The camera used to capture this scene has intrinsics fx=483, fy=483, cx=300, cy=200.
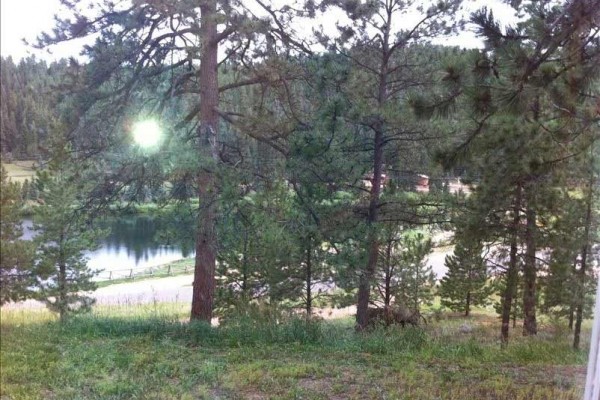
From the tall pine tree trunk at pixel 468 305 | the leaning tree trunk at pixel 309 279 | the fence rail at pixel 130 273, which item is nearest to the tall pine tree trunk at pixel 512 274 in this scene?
the tall pine tree trunk at pixel 468 305

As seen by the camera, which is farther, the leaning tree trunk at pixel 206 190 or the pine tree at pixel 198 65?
the leaning tree trunk at pixel 206 190

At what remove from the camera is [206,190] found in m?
2.99

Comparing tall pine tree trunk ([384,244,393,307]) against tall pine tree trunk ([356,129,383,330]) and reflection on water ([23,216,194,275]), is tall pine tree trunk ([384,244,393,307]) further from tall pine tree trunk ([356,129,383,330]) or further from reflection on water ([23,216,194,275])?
reflection on water ([23,216,194,275])

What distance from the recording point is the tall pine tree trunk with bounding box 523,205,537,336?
126 inches

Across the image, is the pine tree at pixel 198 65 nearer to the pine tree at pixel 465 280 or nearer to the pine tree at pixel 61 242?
the pine tree at pixel 61 242

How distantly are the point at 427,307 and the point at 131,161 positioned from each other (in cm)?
300


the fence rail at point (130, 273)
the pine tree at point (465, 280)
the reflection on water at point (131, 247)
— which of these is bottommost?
the pine tree at point (465, 280)

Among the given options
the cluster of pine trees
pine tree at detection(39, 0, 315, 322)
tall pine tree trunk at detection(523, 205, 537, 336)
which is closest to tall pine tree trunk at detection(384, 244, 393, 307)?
the cluster of pine trees

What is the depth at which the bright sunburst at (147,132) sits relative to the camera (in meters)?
2.69

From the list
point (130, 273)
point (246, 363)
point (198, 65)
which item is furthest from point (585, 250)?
→ point (198, 65)

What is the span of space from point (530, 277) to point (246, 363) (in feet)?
8.79

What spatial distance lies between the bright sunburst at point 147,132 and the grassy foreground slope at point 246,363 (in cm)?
92

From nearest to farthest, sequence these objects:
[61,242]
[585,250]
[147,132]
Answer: [61,242] < [585,250] < [147,132]

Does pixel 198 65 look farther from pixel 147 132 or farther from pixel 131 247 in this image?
pixel 131 247
